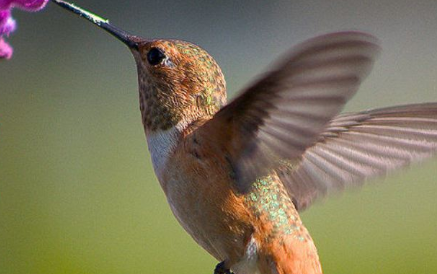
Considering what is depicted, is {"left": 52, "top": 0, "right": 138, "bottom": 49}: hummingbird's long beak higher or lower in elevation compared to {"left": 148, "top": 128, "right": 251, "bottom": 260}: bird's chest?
higher

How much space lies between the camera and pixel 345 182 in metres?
3.36

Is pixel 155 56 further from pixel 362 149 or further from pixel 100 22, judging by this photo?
pixel 362 149

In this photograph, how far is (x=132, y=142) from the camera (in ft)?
29.6

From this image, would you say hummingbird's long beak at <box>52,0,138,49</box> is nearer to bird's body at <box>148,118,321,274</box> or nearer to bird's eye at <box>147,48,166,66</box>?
bird's eye at <box>147,48,166,66</box>

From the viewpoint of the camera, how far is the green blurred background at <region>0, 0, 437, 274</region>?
7188mm

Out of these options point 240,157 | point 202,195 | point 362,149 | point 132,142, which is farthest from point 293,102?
point 132,142

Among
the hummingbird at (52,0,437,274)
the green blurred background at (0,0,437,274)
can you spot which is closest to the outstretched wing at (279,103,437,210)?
the hummingbird at (52,0,437,274)

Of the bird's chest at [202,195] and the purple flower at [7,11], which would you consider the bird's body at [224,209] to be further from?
the purple flower at [7,11]

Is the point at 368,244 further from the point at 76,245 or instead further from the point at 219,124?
the point at 219,124

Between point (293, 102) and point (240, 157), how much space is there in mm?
458

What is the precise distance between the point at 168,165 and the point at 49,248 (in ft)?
13.0

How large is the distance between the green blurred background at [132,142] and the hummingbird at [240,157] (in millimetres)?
2563

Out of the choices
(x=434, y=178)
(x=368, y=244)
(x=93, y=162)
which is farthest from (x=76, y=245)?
(x=434, y=178)

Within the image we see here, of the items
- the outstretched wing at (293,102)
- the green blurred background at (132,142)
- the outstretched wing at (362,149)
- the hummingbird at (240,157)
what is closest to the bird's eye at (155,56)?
the hummingbird at (240,157)
